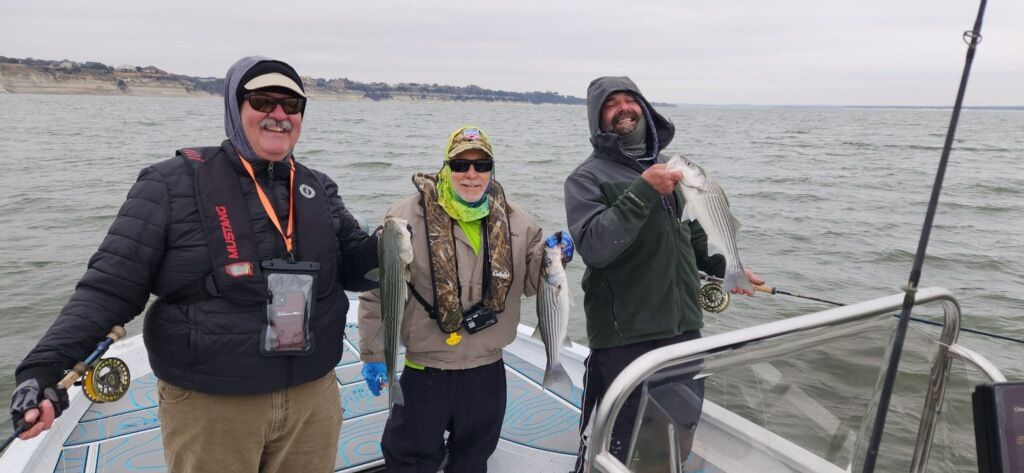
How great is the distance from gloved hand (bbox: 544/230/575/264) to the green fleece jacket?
0.15 feet

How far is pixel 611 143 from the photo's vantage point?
3.20 meters

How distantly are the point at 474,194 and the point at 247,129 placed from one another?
1.08 m

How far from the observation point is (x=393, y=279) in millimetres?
2619

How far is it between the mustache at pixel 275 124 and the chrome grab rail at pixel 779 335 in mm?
1687

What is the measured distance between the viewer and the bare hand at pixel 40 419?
74.5 inches

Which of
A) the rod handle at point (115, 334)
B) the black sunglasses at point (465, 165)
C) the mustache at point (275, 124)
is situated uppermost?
the mustache at point (275, 124)

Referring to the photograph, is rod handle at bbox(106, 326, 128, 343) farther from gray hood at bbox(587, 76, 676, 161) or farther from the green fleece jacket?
gray hood at bbox(587, 76, 676, 161)

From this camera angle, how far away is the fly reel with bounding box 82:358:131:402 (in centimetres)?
238

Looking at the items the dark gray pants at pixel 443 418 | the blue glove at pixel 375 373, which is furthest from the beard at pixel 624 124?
the blue glove at pixel 375 373

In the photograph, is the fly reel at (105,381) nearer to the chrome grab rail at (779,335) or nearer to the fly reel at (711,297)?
the chrome grab rail at (779,335)

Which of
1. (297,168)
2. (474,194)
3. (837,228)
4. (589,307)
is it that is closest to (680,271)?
(589,307)

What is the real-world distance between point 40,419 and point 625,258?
2.48 metres

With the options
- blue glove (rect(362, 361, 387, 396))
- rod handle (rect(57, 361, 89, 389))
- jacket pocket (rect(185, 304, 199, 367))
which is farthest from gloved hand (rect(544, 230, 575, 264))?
rod handle (rect(57, 361, 89, 389))

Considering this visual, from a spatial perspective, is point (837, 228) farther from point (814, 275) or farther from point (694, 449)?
point (694, 449)
